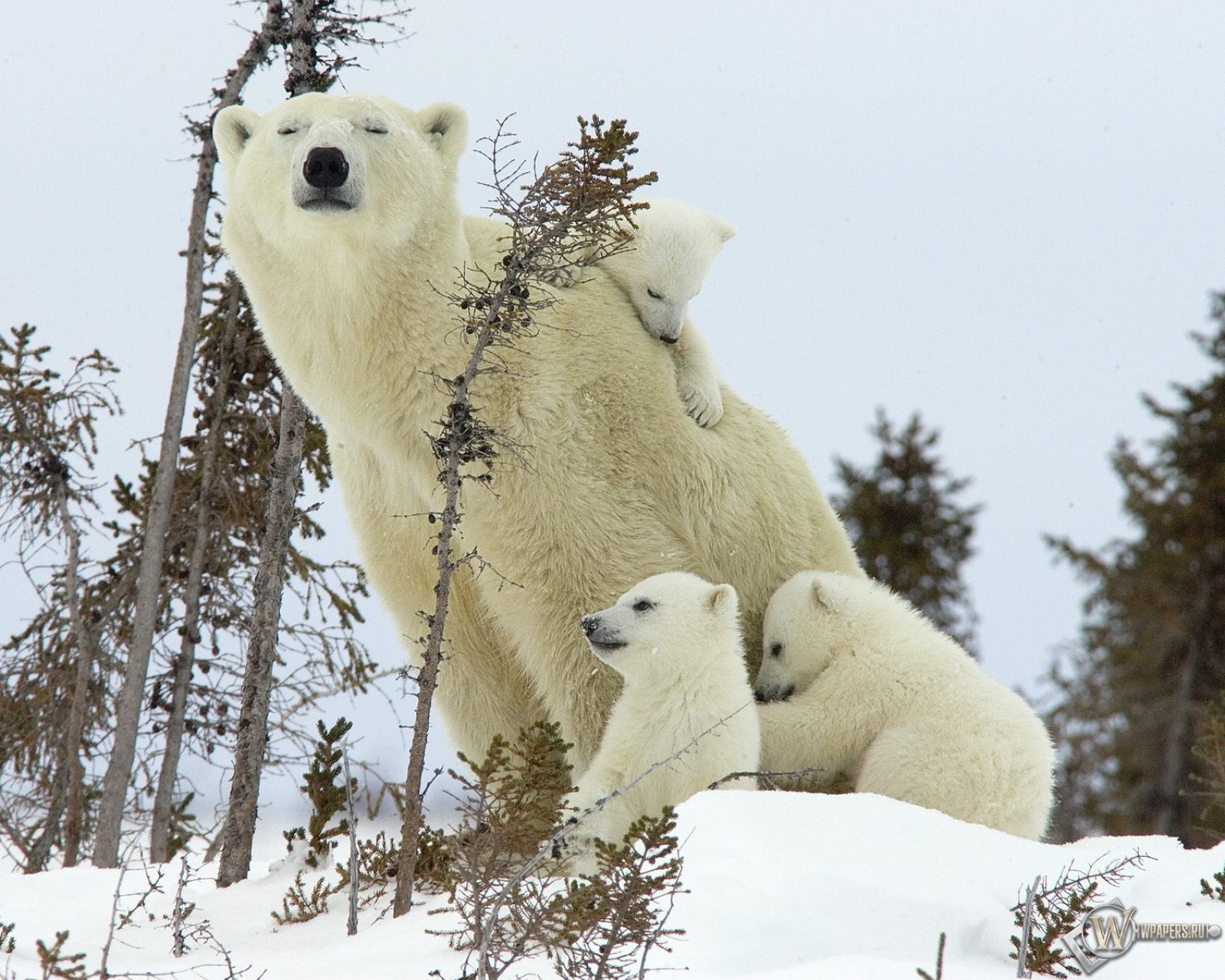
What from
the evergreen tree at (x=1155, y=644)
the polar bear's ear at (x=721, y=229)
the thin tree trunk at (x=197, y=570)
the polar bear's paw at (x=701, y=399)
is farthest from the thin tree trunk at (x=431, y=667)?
the evergreen tree at (x=1155, y=644)

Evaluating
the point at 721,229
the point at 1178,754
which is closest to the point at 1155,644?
the point at 1178,754

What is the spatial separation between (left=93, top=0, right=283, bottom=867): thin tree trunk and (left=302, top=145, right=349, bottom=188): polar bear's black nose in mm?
2922

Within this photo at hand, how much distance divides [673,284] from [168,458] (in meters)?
3.46

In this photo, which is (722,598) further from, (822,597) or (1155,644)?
(1155,644)

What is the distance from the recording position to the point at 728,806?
3844 mm

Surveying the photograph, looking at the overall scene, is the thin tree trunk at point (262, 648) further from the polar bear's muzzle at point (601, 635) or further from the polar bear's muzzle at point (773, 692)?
the polar bear's muzzle at point (773, 692)

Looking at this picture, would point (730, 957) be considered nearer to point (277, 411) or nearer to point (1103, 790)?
point (277, 411)

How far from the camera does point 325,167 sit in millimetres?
4656

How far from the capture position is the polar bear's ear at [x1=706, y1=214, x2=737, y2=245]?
233 inches

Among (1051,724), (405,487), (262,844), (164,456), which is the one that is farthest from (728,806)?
(1051,724)

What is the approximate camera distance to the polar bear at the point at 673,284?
5457mm

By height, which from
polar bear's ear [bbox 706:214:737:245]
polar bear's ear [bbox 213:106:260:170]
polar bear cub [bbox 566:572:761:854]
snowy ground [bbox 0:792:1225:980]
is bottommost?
snowy ground [bbox 0:792:1225:980]

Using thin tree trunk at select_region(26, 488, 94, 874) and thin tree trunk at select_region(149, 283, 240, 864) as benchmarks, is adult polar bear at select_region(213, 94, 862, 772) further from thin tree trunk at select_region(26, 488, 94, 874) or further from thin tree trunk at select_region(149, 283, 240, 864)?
thin tree trunk at select_region(26, 488, 94, 874)

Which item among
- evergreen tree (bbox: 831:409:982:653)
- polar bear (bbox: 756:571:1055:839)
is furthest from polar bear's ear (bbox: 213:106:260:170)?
evergreen tree (bbox: 831:409:982:653)
